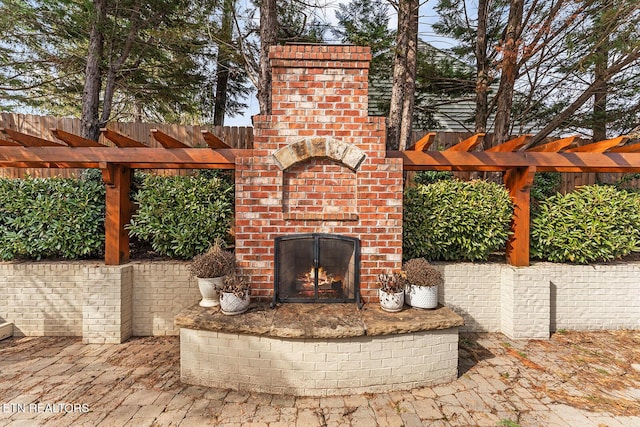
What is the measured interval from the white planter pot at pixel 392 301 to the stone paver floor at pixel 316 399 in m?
0.83

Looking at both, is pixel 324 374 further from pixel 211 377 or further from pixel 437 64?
pixel 437 64

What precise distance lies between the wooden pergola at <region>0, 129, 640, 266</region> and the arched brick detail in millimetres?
694

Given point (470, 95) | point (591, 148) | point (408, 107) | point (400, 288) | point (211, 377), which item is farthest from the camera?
point (470, 95)

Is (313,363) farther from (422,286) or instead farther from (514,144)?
(514,144)

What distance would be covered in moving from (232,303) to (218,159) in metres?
1.93

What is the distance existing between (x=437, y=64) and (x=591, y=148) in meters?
3.77

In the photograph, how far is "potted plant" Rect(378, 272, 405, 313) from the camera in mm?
3195

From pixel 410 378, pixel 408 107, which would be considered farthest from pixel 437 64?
pixel 410 378

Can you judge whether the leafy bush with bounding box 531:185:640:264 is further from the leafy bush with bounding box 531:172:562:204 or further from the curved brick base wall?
the curved brick base wall

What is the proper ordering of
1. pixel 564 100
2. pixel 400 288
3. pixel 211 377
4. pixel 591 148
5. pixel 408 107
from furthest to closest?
1. pixel 564 100
2. pixel 408 107
3. pixel 591 148
4. pixel 400 288
5. pixel 211 377

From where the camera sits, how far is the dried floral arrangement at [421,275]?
329 cm

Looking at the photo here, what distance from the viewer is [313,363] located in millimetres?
2814

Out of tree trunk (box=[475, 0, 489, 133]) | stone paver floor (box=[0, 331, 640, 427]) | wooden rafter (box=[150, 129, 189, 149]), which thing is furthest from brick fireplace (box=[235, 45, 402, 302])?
tree trunk (box=[475, 0, 489, 133])

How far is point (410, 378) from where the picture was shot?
9.65 feet
